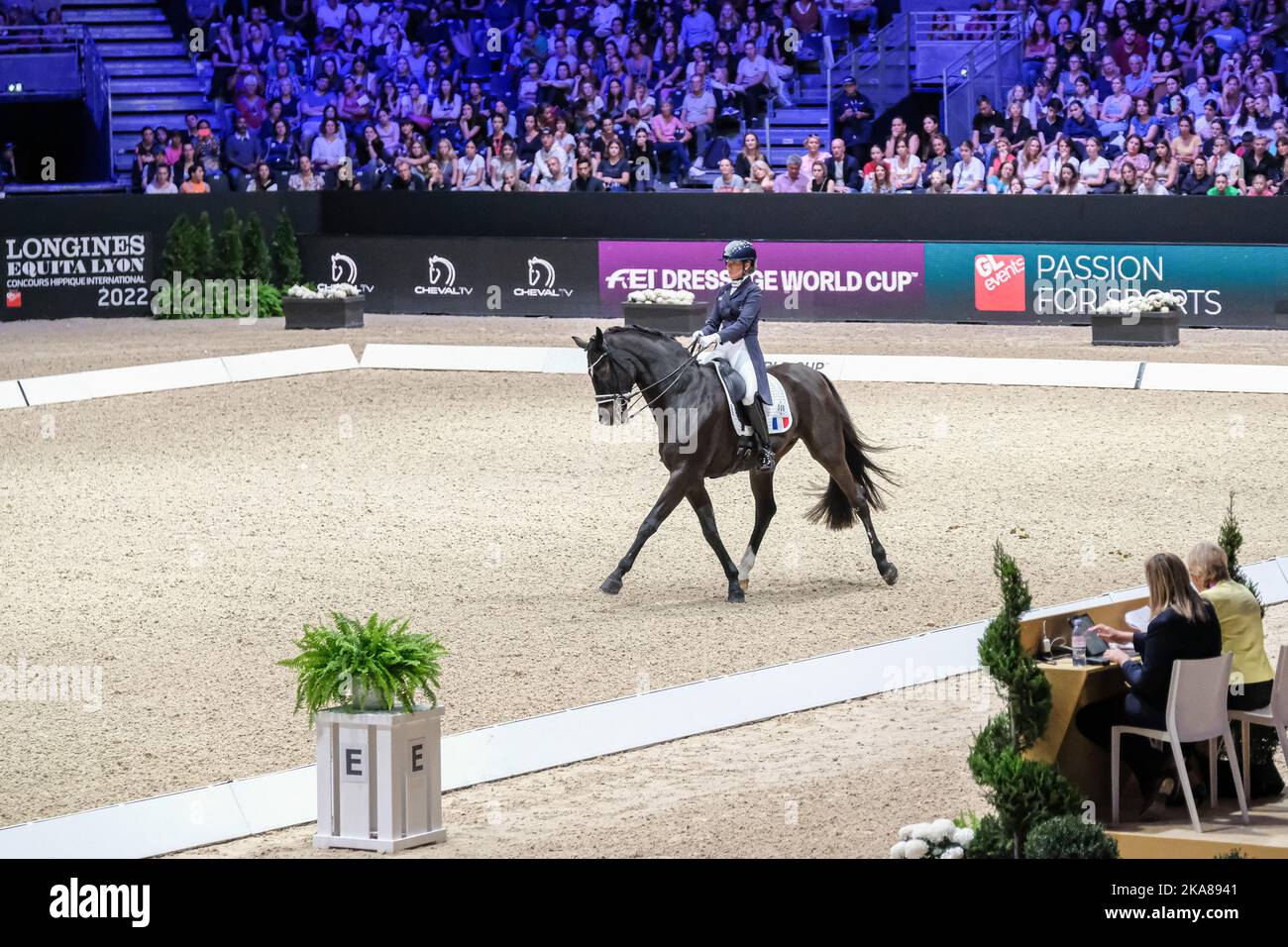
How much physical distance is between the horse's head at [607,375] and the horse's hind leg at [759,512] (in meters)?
1.10

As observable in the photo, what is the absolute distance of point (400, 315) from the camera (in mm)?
26062

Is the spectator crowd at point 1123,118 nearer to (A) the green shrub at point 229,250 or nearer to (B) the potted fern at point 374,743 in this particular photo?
(A) the green shrub at point 229,250

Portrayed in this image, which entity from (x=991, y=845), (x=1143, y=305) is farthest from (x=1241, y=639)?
(x=1143, y=305)

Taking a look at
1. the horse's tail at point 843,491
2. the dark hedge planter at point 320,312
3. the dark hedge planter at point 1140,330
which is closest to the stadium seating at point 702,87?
the dark hedge planter at point 1140,330

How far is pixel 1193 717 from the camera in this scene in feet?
22.3

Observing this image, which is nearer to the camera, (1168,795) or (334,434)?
(1168,795)

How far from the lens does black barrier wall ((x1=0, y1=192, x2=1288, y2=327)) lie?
2269cm

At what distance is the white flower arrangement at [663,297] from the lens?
22.3 metres

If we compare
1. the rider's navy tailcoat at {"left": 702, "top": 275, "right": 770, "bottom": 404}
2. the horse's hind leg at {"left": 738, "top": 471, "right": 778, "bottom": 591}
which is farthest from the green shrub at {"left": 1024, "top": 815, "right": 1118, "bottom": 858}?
the rider's navy tailcoat at {"left": 702, "top": 275, "right": 770, "bottom": 404}

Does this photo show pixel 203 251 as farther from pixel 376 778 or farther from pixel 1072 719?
pixel 1072 719

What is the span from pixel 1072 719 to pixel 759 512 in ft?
16.8

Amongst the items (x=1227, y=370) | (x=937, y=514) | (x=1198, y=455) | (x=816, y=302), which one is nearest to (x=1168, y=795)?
(x=937, y=514)
